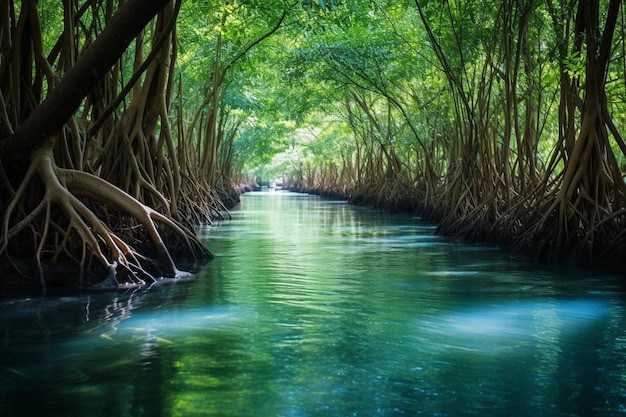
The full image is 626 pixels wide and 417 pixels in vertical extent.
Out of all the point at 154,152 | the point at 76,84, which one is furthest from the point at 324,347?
the point at 154,152

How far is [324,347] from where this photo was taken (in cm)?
446

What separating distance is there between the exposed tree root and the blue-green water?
37 cm

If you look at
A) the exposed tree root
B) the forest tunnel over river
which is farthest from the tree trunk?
the exposed tree root

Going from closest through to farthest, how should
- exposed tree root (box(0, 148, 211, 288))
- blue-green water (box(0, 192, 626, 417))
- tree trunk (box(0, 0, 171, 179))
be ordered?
blue-green water (box(0, 192, 626, 417))
tree trunk (box(0, 0, 171, 179))
exposed tree root (box(0, 148, 211, 288))

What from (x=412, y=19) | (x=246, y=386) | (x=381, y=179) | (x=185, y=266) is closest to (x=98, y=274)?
(x=185, y=266)

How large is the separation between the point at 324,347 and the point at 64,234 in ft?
9.24

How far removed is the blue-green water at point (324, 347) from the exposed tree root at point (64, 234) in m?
0.37

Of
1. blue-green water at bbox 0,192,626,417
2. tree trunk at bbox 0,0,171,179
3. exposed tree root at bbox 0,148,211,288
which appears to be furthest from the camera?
exposed tree root at bbox 0,148,211,288

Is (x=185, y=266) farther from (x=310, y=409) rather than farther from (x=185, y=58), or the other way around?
(x=185, y=58)

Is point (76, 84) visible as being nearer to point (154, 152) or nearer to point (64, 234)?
point (64, 234)

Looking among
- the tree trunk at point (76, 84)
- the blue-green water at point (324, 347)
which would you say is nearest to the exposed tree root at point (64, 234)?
the tree trunk at point (76, 84)

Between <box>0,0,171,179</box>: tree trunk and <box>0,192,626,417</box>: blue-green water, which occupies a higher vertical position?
<box>0,0,171,179</box>: tree trunk

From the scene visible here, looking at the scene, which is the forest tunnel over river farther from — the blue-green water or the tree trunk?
the blue-green water

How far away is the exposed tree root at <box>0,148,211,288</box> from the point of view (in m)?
6.22
